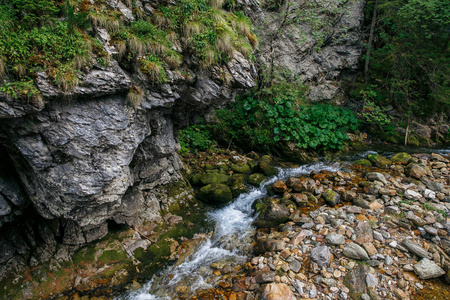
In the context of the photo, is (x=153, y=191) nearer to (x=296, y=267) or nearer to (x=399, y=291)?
(x=296, y=267)

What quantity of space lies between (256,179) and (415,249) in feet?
17.5

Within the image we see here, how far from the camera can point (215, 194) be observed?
828cm

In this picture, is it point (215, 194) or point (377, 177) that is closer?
point (215, 194)

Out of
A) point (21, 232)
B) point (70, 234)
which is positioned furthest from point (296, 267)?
point (21, 232)

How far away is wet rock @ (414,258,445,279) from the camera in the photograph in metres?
4.69

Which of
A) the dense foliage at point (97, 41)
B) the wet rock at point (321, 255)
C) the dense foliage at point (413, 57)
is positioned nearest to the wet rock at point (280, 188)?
the wet rock at point (321, 255)

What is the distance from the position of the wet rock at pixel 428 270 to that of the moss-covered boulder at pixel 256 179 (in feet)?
17.8

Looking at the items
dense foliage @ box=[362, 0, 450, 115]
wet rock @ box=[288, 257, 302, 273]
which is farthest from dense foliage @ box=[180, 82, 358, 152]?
wet rock @ box=[288, 257, 302, 273]

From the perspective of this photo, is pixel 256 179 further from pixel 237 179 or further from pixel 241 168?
pixel 241 168

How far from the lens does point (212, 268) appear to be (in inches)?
230

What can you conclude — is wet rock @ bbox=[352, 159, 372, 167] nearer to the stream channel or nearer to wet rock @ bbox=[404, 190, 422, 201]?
wet rock @ bbox=[404, 190, 422, 201]

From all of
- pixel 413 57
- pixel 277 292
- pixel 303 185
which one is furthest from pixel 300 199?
pixel 413 57

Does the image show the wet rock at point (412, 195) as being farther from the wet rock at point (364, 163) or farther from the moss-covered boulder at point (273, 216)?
the moss-covered boulder at point (273, 216)

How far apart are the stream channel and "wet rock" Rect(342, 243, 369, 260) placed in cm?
237
